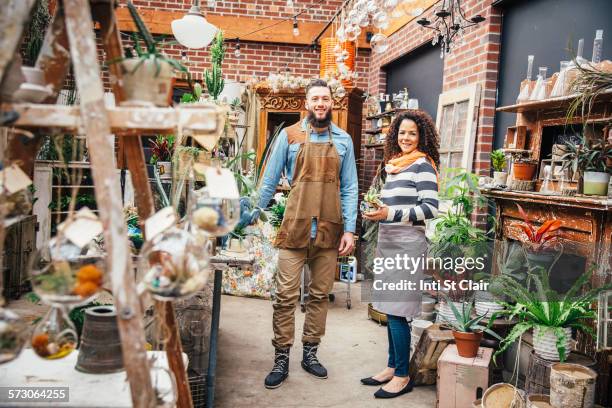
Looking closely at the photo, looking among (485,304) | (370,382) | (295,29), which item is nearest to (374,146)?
(295,29)

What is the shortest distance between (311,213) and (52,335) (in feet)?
6.78

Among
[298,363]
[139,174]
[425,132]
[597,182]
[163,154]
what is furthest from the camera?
[163,154]

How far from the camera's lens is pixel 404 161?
3053 millimetres

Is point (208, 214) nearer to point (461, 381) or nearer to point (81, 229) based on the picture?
point (81, 229)

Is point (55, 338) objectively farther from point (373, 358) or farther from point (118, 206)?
point (373, 358)

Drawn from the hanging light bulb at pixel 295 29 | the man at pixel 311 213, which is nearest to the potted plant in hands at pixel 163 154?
the man at pixel 311 213

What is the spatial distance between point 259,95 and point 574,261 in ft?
14.6

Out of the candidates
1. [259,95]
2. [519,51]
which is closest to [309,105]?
[519,51]

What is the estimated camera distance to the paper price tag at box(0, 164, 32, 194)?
1.12 meters

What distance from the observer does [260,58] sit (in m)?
7.30

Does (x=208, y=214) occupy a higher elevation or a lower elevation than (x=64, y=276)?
higher

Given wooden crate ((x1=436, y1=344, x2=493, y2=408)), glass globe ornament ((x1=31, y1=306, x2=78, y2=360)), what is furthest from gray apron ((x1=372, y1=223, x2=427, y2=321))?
glass globe ornament ((x1=31, y1=306, x2=78, y2=360))

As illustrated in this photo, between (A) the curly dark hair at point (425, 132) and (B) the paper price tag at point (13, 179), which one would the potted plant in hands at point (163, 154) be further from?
(B) the paper price tag at point (13, 179)

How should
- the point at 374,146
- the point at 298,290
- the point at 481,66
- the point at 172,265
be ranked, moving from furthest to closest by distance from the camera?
the point at 374,146 < the point at 481,66 < the point at 298,290 < the point at 172,265
